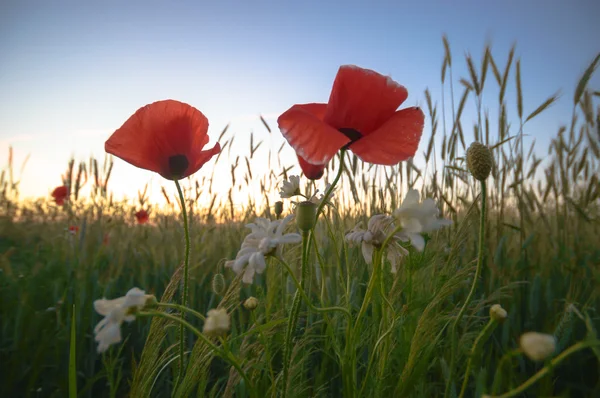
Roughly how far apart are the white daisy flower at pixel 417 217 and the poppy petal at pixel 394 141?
14 cm

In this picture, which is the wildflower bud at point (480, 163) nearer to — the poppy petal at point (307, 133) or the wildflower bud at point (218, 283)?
the poppy petal at point (307, 133)

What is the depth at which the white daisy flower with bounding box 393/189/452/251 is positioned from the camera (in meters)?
0.66

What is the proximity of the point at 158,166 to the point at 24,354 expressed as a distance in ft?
3.13

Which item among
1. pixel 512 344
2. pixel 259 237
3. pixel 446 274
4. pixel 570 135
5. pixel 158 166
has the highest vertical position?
pixel 570 135

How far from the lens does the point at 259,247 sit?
75 centimetres

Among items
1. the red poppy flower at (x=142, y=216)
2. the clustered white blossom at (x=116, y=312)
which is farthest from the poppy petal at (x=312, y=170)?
the red poppy flower at (x=142, y=216)

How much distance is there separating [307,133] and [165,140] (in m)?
0.39

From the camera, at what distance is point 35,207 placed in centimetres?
455

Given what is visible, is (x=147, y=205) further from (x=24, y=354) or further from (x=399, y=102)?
(x=399, y=102)

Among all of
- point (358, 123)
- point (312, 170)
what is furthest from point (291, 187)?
point (358, 123)

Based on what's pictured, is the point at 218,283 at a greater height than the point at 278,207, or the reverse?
the point at 278,207

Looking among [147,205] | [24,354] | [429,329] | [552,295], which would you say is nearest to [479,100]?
[552,295]

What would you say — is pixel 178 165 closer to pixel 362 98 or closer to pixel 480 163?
pixel 362 98

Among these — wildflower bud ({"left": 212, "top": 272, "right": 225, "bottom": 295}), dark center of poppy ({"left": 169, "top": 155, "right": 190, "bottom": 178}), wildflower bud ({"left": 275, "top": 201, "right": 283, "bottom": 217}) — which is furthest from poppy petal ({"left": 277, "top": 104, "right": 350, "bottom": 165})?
wildflower bud ({"left": 275, "top": 201, "right": 283, "bottom": 217})
